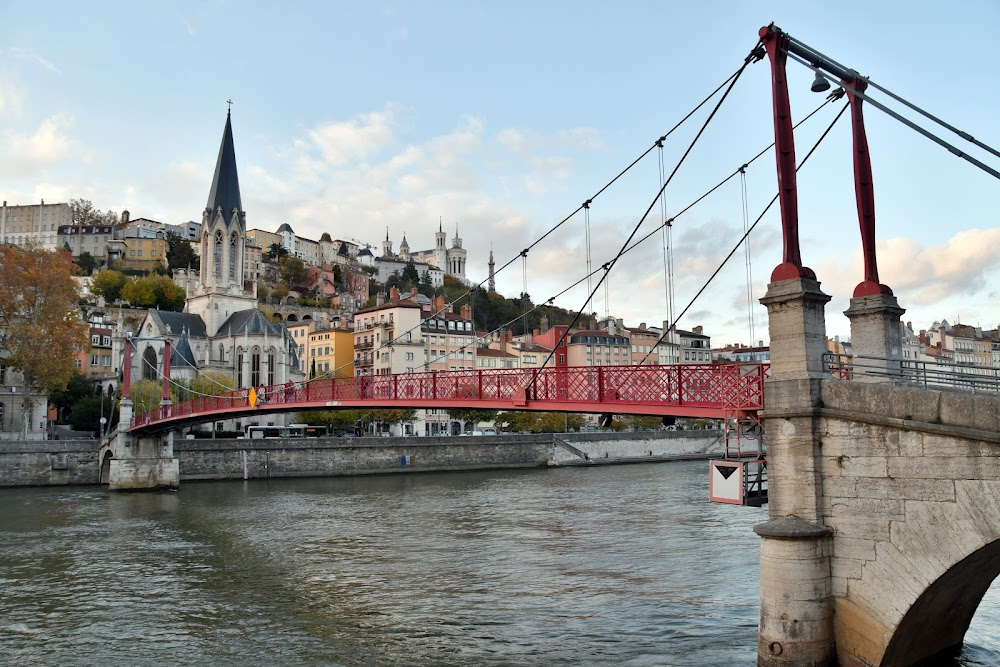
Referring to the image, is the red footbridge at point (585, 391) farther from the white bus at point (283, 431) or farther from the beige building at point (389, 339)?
the beige building at point (389, 339)

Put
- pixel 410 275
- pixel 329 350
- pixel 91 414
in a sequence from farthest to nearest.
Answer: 1. pixel 410 275
2. pixel 329 350
3. pixel 91 414

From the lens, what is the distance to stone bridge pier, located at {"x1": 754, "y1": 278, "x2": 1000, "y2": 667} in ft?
25.8

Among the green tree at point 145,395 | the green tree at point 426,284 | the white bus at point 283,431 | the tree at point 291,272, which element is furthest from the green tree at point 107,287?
the white bus at point 283,431

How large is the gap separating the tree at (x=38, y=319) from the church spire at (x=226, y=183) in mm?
30531

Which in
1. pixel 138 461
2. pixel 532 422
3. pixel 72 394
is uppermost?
pixel 72 394

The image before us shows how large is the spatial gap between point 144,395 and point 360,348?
839 inches

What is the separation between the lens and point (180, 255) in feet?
373

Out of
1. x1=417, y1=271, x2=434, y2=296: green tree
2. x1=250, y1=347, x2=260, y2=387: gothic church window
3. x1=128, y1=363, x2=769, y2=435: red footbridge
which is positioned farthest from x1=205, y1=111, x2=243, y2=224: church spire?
x1=417, y1=271, x2=434, y2=296: green tree

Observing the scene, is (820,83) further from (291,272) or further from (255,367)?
(291,272)

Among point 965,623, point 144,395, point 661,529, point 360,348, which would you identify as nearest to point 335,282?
point 360,348

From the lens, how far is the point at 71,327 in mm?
43625

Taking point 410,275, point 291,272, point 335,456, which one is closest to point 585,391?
point 335,456

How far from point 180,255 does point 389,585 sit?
106217mm

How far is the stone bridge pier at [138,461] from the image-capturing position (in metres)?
38.3
